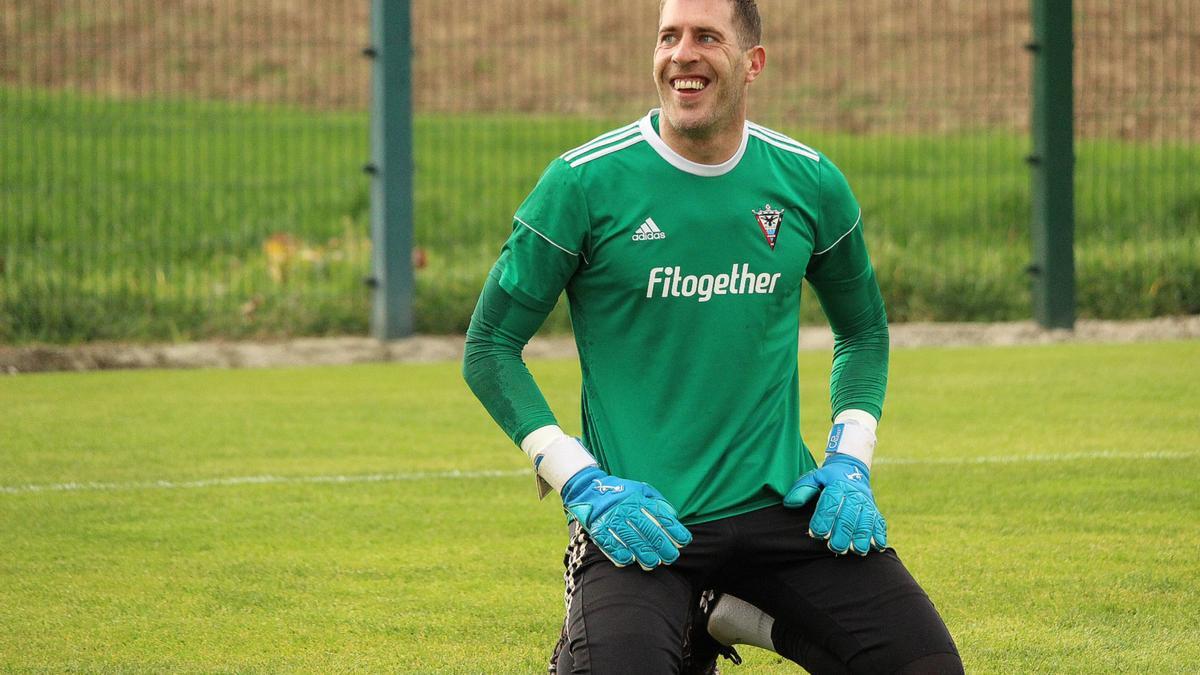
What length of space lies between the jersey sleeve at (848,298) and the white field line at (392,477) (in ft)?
10.4

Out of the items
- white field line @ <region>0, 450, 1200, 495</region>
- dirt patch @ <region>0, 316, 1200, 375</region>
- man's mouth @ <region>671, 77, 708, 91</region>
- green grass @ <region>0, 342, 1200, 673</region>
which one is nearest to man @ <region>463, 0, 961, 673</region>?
man's mouth @ <region>671, 77, 708, 91</region>

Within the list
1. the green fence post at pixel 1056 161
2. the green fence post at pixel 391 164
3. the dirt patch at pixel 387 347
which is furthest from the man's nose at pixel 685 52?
the green fence post at pixel 1056 161

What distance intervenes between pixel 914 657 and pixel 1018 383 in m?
5.84

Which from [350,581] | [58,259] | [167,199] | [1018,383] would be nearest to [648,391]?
[350,581]

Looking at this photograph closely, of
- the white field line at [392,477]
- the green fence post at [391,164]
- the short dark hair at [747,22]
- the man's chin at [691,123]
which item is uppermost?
the short dark hair at [747,22]

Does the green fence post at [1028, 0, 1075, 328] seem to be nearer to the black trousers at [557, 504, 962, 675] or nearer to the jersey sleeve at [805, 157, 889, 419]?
the jersey sleeve at [805, 157, 889, 419]

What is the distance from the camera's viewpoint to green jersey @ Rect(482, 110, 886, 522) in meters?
3.54

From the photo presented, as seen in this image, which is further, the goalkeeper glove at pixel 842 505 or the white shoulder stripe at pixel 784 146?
the white shoulder stripe at pixel 784 146

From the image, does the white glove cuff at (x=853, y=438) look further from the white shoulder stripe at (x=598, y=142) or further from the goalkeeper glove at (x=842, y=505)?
the white shoulder stripe at (x=598, y=142)

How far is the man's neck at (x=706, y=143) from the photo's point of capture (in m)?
3.58

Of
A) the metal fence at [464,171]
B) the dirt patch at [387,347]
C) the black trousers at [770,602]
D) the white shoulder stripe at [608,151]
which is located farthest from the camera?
the metal fence at [464,171]

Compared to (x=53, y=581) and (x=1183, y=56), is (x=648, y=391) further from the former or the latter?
(x=1183, y=56)

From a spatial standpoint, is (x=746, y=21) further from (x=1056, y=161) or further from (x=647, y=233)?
(x=1056, y=161)

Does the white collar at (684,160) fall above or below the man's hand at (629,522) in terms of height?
above
